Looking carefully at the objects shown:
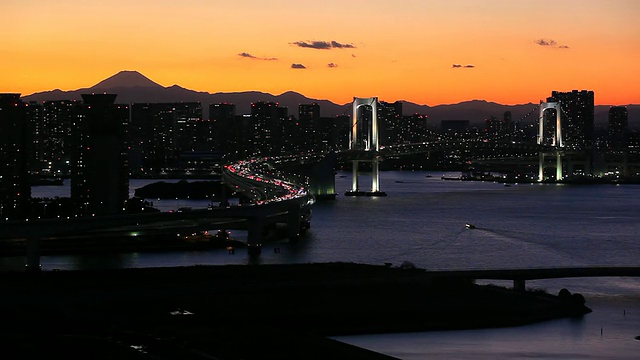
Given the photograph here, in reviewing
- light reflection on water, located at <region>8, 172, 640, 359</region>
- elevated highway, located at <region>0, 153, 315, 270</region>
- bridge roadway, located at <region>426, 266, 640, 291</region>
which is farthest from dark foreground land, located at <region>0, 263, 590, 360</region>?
elevated highway, located at <region>0, 153, 315, 270</region>

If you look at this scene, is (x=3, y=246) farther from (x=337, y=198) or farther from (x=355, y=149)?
(x=355, y=149)

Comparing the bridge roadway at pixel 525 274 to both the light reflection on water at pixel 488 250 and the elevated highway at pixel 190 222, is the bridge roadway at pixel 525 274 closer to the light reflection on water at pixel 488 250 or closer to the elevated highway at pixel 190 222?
the light reflection on water at pixel 488 250

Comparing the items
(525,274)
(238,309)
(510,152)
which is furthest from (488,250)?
(510,152)

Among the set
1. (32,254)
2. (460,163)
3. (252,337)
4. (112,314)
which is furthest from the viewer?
(460,163)

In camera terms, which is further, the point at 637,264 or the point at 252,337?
the point at 637,264

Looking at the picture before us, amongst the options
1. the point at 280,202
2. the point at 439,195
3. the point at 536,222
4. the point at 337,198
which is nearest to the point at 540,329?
the point at 280,202
